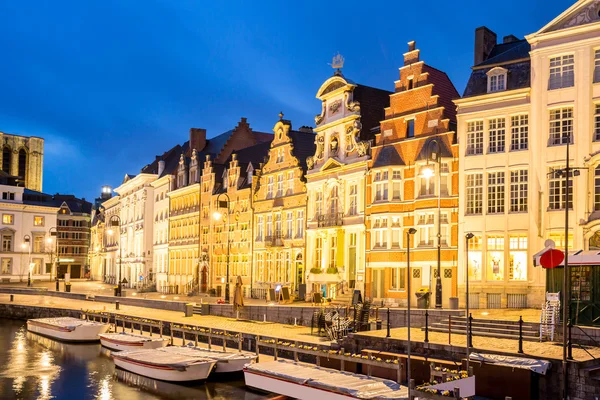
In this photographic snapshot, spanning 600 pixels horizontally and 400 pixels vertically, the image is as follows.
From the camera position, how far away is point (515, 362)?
1905 centimetres

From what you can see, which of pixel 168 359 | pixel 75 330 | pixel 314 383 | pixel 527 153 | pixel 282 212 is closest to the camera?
pixel 314 383

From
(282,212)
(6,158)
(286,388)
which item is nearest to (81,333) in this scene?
(282,212)

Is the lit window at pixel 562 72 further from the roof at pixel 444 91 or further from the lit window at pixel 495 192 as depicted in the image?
the roof at pixel 444 91

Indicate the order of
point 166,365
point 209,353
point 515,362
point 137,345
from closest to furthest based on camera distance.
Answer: point 515,362 < point 166,365 < point 209,353 < point 137,345

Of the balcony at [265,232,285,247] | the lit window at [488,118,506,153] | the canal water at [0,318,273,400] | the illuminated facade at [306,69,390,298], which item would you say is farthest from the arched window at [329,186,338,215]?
the canal water at [0,318,273,400]

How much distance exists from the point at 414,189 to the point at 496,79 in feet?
22.3

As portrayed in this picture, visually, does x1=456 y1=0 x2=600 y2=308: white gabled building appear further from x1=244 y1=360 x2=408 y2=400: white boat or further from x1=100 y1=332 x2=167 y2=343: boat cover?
x1=100 y1=332 x2=167 y2=343: boat cover

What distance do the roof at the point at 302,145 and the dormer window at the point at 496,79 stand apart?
55.3 feet

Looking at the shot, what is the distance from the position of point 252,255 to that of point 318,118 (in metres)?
12.6

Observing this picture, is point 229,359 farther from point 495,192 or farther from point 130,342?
point 495,192

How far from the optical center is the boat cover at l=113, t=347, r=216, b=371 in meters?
25.2

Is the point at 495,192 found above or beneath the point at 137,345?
above

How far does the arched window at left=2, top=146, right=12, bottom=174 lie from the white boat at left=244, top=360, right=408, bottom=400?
345 feet

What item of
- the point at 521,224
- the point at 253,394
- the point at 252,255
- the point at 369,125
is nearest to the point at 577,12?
the point at 521,224
